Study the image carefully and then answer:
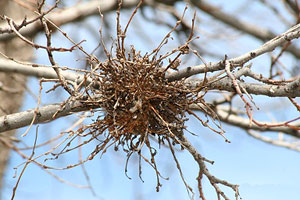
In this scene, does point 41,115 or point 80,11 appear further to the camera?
point 80,11

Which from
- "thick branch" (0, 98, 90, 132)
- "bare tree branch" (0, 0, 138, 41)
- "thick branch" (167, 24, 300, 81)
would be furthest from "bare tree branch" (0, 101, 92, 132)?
"bare tree branch" (0, 0, 138, 41)

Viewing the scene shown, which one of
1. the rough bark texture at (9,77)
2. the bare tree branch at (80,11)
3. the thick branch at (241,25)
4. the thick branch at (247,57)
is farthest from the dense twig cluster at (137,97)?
the rough bark texture at (9,77)

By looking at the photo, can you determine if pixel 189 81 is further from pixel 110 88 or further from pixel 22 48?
pixel 22 48

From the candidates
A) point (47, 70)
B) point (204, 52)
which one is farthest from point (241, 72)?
point (204, 52)

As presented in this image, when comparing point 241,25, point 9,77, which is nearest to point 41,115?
point 241,25

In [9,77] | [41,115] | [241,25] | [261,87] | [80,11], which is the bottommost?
[261,87]

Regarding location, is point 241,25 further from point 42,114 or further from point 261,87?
point 42,114

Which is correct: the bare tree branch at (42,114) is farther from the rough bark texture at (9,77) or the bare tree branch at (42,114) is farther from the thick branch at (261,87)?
the rough bark texture at (9,77)

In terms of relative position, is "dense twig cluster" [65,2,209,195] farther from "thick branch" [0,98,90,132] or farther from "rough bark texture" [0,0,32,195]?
"rough bark texture" [0,0,32,195]

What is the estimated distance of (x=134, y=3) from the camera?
366 cm

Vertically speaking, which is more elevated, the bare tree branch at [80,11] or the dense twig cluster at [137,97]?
the bare tree branch at [80,11]

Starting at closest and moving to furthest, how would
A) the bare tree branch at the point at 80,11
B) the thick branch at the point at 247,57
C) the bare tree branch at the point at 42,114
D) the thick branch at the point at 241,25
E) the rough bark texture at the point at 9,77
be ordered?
the thick branch at the point at 247,57 → the bare tree branch at the point at 42,114 → the bare tree branch at the point at 80,11 → the thick branch at the point at 241,25 → the rough bark texture at the point at 9,77

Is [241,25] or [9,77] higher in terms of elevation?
[9,77]

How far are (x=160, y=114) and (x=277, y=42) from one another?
1.70 feet
